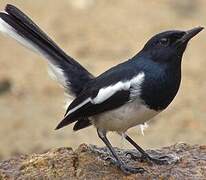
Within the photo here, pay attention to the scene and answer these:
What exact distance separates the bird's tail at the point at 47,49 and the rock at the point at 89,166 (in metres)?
0.48

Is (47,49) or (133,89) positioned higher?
(47,49)

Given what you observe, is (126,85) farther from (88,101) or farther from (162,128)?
(162,128)

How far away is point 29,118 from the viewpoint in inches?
390

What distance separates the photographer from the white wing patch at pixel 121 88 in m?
5.67

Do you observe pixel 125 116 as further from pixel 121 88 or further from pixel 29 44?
pixel 29 44

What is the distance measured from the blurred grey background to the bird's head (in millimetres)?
3435

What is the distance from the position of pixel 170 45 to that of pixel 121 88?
18.1 inches

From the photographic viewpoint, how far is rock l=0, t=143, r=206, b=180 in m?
5.86

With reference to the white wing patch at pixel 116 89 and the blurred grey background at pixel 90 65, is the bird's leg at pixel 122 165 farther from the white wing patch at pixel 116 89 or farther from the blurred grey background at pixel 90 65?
the blurred grey background at pixel 90 65

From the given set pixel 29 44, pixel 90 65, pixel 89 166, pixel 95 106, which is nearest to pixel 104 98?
pixel 95 106

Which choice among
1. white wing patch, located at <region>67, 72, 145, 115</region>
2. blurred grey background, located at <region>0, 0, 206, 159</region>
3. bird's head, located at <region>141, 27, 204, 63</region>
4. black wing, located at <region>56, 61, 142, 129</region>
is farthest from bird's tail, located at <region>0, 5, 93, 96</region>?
blurred grey background, located at <region>0, 0, 206, 159</region>

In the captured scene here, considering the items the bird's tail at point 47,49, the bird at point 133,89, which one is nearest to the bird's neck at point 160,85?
the bird at point 133,89

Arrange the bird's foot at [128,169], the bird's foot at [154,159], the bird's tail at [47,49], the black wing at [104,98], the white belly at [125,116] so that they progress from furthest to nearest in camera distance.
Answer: the bird's tail at [47,49] < the bird's foot at [154,159] < the bird's foot at [128,169] < the black wing at [104,98] < the white belly at [125,116]

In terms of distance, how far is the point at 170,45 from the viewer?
580cm
